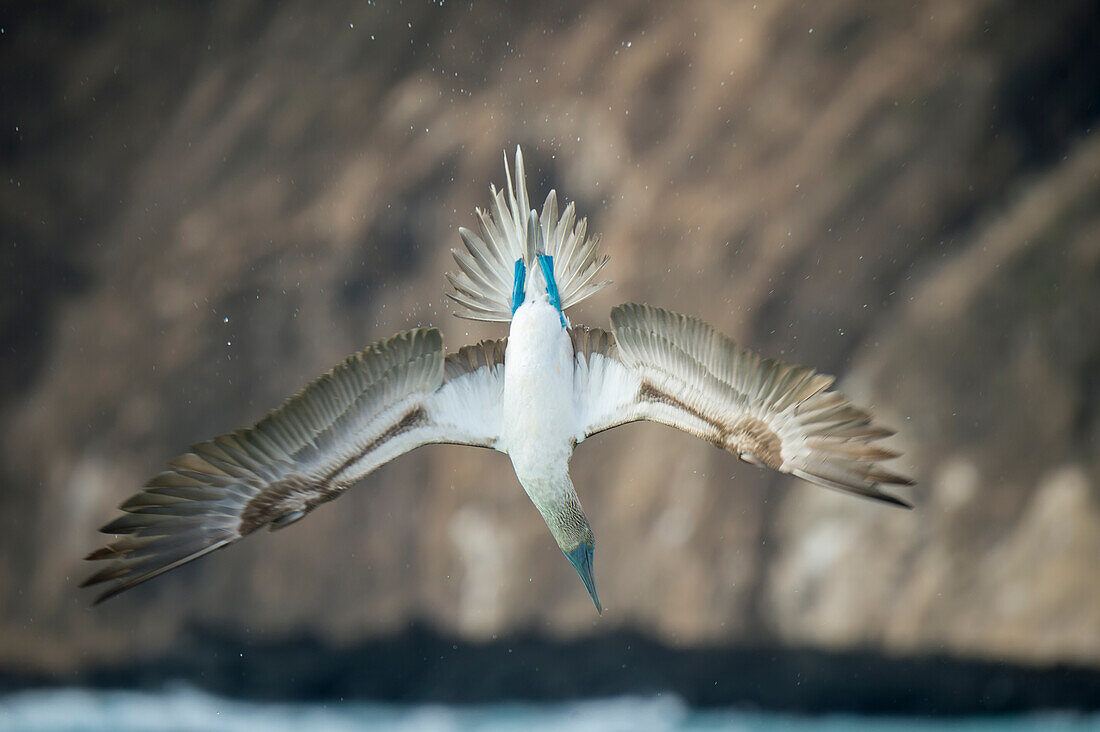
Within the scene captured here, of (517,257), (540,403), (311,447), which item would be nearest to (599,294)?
(517,257)

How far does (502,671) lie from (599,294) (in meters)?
1.35

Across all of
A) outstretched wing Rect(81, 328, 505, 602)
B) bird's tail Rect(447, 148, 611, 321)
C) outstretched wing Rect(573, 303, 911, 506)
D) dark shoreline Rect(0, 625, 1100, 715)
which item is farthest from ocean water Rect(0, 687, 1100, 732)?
bird's tail Rect(447, 148, 611, 321)

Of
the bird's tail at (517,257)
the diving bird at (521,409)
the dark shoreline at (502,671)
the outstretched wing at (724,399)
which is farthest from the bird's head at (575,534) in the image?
the dark shoreline at (502,671)

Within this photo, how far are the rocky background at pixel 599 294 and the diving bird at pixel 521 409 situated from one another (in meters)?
0.85

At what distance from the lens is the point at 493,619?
320 cm

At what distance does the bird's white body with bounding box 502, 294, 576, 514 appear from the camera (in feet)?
7.23

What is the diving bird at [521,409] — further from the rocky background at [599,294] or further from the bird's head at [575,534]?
the rocky background at [599,294]

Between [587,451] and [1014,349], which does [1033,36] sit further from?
[587,451]

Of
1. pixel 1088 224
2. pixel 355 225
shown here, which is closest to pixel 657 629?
pixel 355 225

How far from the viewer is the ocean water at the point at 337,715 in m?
3.14

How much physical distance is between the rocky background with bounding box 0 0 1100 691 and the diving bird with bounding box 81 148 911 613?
2.80ft

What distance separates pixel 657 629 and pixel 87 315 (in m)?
2.30

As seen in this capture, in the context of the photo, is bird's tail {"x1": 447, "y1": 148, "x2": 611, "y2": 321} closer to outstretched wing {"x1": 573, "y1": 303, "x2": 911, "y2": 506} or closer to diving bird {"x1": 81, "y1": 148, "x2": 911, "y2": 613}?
diving bird {"x1": 81, "y1": 148, "x2": 911, "y2": 613}

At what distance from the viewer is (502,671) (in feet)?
10.5
